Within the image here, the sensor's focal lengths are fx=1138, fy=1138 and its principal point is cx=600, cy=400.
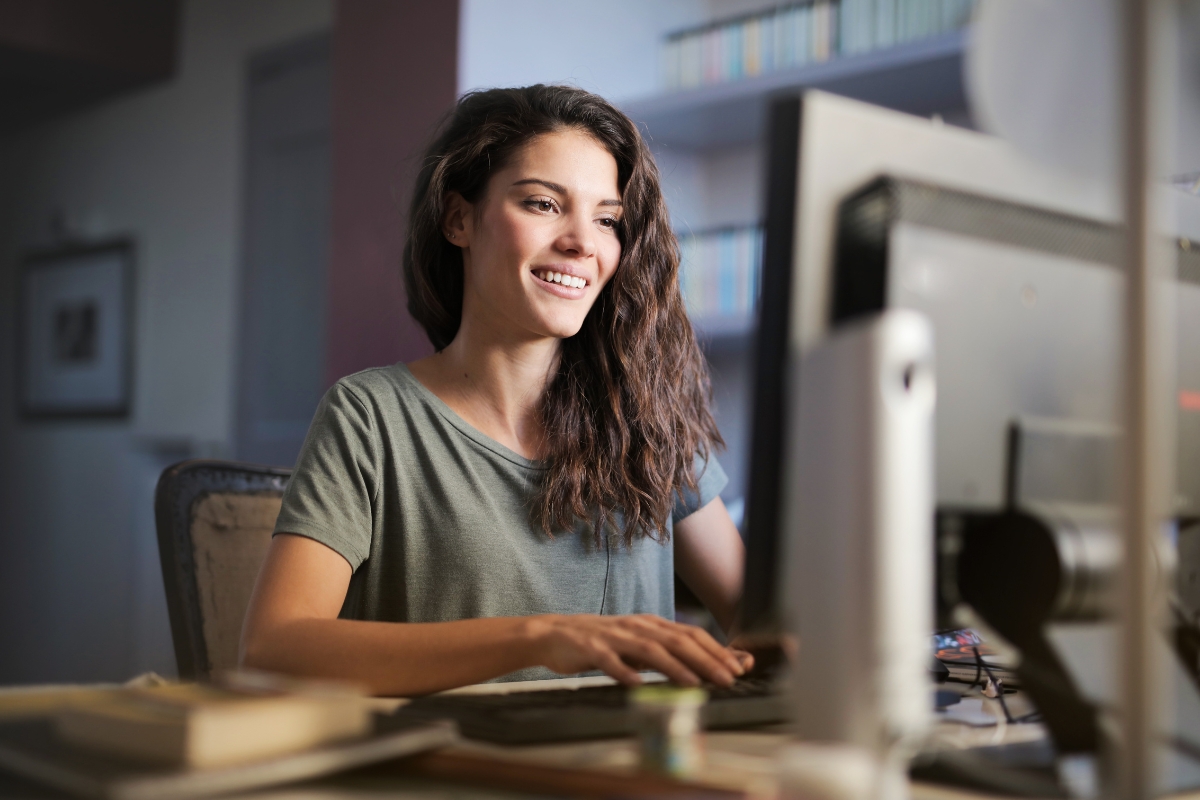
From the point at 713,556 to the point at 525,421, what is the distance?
34 centimetres

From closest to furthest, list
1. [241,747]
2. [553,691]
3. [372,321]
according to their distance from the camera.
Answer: [241,747] → [553,691] → [372,321]

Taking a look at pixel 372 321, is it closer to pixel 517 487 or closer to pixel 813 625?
pixel 517 487

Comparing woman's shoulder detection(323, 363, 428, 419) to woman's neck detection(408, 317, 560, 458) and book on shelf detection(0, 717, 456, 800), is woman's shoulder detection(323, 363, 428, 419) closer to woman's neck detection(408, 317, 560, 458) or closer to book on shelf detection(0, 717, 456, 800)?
woman's neck detection(408, 317, 560, 458)

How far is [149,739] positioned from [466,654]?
0.42 m

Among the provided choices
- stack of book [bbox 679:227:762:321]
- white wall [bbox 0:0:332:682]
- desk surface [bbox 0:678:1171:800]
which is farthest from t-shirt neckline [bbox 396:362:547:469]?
white wall [bbox 0:0:332:682]

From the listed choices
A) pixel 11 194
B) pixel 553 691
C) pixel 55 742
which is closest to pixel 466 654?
pixel 553 691

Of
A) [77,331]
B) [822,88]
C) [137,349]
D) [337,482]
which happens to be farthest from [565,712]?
[77,331]

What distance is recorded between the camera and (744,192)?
3.19 meters

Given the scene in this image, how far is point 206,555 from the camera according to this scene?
1.35m

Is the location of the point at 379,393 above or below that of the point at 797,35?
below

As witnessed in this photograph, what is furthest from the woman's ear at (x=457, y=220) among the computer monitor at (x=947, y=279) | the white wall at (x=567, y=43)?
the white wall at (x=567, y=43)

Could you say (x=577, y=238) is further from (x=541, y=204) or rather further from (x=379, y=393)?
(x=379, y=393)

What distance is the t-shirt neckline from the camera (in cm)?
146

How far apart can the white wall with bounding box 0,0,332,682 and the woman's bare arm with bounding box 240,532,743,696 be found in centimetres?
300
